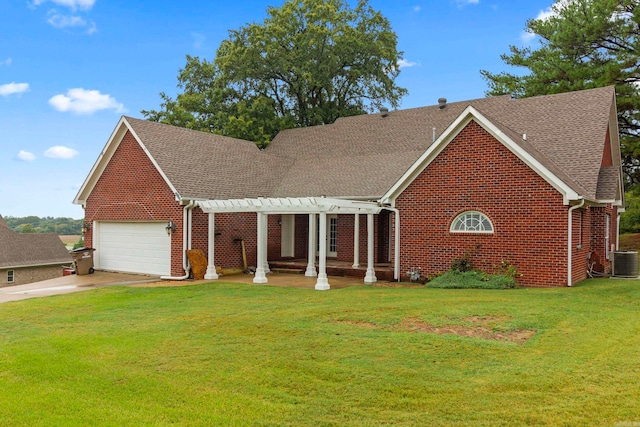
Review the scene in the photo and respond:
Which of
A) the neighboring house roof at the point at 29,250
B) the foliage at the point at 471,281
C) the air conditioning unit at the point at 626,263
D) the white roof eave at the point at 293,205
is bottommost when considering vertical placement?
the neighboring house roof at the point at 29,250

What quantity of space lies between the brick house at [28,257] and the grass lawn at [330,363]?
99.1 feet

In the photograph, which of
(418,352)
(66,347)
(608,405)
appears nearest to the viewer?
(608,405)

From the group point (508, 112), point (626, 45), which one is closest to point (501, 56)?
point (626, 45)

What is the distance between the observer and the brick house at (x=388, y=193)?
1357 cm

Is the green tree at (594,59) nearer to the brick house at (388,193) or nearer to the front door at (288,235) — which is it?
the brick house at (388,193)

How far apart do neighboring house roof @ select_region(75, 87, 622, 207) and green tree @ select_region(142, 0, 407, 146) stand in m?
8.60

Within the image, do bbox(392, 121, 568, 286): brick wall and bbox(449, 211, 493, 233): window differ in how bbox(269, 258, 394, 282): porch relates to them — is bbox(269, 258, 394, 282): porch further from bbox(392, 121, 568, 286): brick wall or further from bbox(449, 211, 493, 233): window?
bbox(449, 211, 493, 233): window

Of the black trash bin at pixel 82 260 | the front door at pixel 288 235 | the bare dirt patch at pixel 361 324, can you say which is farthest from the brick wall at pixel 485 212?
the black trash bin at pixel 82 260

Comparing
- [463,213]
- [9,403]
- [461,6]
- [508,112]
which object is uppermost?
[461,6]

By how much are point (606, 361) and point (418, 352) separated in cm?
240

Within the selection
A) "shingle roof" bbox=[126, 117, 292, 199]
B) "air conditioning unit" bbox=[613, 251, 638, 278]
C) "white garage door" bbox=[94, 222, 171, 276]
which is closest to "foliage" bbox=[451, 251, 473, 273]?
"air conditioning unit" bbox=[613, 251, 638, 278]

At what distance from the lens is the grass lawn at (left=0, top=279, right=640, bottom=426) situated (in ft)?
16.7

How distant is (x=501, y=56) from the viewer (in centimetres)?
3141

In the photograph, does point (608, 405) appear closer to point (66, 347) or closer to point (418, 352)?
point (418, 352)
